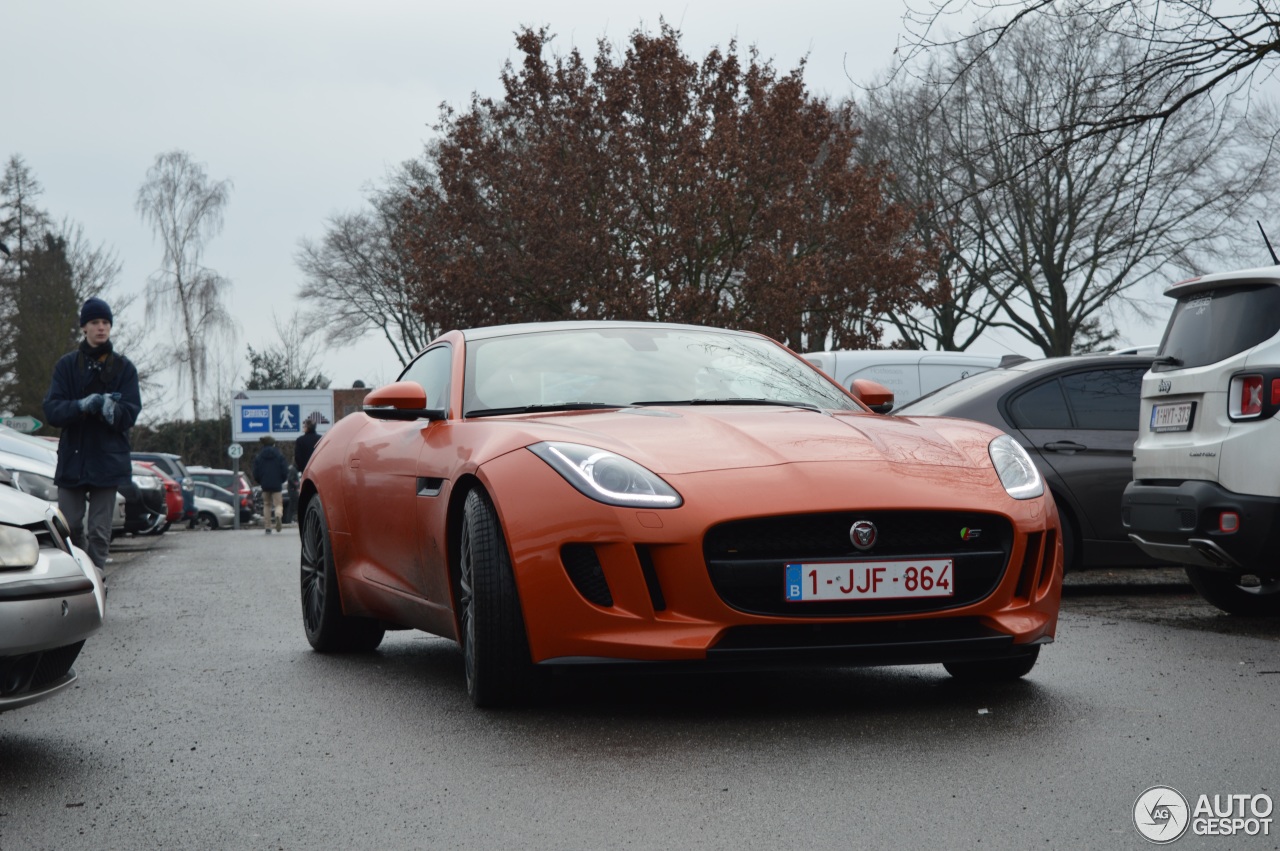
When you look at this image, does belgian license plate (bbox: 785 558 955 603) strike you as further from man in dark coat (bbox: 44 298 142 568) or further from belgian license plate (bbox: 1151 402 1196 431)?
man in dark coat (bbox: 44 298 142 568)

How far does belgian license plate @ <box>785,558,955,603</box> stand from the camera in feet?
15.6

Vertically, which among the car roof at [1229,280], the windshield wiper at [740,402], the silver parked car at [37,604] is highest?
the car roof at [1229,280]

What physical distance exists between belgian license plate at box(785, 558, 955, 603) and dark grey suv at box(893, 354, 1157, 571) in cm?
483

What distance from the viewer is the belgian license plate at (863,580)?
477 cm

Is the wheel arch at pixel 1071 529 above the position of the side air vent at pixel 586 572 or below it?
below

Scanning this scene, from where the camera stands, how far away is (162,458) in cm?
3312

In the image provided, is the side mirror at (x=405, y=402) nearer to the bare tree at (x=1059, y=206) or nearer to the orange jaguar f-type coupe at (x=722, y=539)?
the orange jaguar f-type coupe at (x=722, y=539)

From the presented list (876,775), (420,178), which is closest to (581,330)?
(876,775)

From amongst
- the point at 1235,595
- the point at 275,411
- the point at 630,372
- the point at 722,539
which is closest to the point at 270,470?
the point at 275,411

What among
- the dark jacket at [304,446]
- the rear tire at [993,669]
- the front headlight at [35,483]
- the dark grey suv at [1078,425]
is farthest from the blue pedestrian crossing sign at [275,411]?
the rear tire at [993,669]

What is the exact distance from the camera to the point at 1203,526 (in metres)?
7.30

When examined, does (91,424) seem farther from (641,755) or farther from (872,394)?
(641,755)

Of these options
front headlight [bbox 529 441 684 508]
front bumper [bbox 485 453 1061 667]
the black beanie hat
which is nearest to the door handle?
front bumper [bbox 485 453 1061 667]

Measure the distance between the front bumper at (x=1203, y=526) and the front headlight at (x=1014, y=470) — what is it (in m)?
2.08
